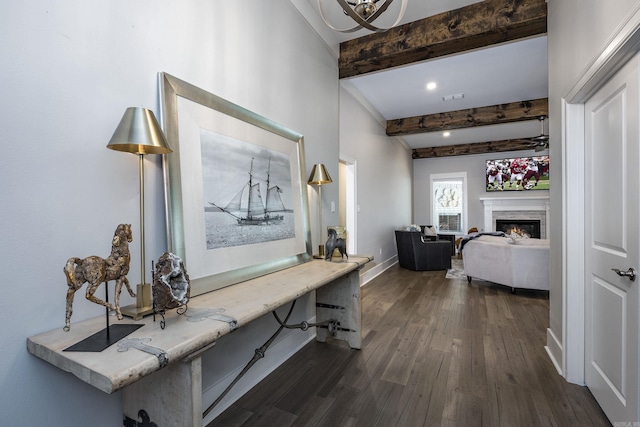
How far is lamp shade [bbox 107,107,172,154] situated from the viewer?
113 centimetres

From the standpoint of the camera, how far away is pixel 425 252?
597 cm

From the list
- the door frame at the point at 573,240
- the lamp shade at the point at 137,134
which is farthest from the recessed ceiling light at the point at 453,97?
the lamp shade at the point at 137,134

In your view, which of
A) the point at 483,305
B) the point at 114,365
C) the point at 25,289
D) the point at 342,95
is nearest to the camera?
the point at 114,365

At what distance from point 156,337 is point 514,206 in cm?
882

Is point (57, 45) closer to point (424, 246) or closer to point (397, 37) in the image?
point (397, 37)

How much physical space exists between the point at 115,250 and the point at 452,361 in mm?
2519

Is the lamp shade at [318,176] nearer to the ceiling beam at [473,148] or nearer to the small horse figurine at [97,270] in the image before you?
the small horse figurine at [97,270]

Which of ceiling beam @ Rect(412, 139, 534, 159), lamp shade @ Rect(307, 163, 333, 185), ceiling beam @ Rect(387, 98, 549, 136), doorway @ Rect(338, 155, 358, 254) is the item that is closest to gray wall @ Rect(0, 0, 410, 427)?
lamp shade @ Rect(307, 163, 333, 185)

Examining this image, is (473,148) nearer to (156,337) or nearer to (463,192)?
(463,192)

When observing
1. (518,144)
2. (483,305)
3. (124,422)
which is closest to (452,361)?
(483,305)

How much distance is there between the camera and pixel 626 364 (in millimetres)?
1557

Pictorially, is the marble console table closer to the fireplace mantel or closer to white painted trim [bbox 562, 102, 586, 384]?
white painted trim [bbox 562, 102, 586, 384]

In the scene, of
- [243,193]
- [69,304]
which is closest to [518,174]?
[243,193]

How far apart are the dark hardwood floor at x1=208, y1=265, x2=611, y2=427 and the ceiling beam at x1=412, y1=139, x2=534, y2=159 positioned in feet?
17.6
